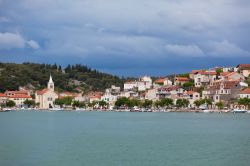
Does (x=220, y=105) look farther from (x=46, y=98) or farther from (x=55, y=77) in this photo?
(x=55, y=77)

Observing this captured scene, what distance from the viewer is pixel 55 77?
15612cm

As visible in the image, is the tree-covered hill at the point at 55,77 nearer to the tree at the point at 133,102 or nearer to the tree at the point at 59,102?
the tree at the point at 59,102

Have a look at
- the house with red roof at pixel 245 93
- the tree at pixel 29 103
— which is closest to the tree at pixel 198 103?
the house with red roof at pixel 245 93

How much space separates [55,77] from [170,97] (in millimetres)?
56459

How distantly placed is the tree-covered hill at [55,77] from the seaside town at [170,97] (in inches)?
303

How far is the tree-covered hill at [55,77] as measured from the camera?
5790 inches

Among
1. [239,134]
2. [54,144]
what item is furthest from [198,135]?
[54,144]

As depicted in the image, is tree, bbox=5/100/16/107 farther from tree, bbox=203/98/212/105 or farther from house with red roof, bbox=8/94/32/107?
tree, bbox=203/98/212/105

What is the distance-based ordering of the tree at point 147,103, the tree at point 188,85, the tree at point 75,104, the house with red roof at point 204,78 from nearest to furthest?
1. the tree at point 147,103
2. the house with red roof at point 204,78
3. the tree at point 188,85
4. the tree at point 75,104

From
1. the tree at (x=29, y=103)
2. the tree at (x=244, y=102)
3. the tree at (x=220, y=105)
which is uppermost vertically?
the tree at (x=29, y=103)

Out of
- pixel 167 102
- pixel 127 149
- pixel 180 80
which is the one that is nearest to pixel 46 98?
pixel 180 80

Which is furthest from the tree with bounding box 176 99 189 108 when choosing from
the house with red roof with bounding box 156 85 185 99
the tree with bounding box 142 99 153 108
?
the tree with bounding box 142 99 153 108

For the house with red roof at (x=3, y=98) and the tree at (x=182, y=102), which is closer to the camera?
the tree at (x=182, y=102)

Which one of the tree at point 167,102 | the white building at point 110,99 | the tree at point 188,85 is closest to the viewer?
the tree at point 167,102
